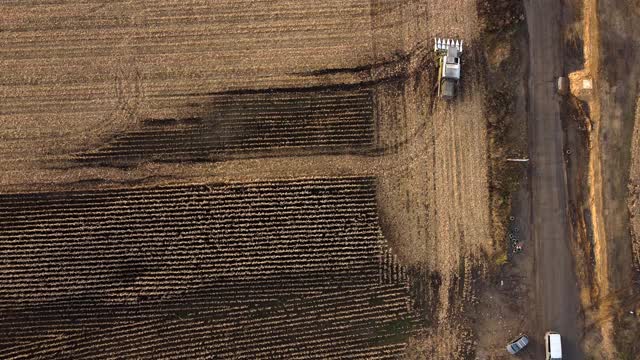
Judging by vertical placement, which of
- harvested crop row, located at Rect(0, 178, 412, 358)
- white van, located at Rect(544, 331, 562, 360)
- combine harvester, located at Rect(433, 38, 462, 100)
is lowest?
white van, located at Rect(544, 331, 562, 360)

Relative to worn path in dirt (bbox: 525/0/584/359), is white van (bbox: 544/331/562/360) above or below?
below

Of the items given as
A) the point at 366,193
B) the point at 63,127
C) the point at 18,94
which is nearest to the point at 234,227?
the point at 366,193

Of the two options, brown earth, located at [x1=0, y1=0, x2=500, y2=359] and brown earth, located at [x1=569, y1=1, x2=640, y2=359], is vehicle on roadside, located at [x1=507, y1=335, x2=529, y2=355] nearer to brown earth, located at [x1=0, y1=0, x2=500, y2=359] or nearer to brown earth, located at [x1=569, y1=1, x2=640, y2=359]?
brown earth, located at [x1=0, y1=0, x2=500, y2=359]

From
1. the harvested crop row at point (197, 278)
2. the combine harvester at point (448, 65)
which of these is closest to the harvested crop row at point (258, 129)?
the harvested crop row at point (197, 278)

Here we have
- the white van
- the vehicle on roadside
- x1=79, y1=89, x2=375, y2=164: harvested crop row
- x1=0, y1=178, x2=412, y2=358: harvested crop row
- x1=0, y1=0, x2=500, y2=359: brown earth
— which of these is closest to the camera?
the white van

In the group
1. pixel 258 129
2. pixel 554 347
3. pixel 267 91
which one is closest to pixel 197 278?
pixel 258 129

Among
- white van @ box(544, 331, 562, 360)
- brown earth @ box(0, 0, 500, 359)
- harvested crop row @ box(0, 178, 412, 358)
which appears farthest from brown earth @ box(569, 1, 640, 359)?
harvested crop row @ box(0, 178, 412, 358)

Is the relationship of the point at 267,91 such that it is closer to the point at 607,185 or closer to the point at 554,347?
the point at 607,185

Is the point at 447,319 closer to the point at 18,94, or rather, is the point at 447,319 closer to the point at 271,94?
the point at 271,94

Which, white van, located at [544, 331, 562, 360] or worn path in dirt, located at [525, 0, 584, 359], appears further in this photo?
worn path in dirt, located at [525, 0, 584, 359]
